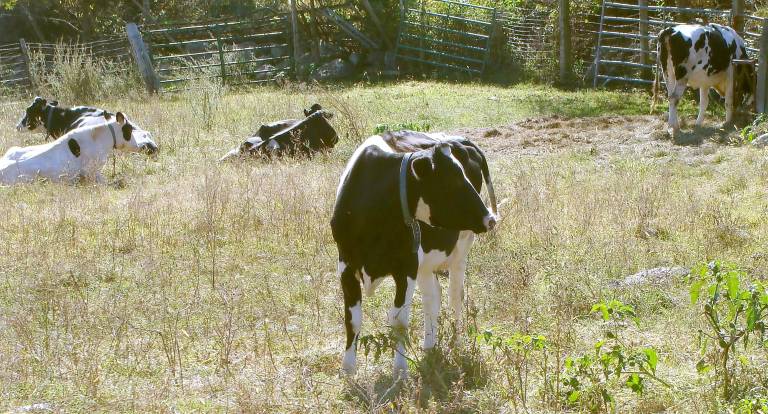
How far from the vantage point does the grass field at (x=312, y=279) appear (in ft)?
17.5

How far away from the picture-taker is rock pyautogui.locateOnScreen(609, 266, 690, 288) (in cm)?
725

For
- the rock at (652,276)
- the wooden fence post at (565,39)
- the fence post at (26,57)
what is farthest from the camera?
the fence post at (26,57)

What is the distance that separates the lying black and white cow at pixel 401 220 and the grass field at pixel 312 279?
0.30 m

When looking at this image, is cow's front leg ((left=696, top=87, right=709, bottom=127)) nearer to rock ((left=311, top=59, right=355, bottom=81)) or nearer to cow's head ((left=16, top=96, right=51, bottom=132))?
cow's head ((left=16, top=96, right=51, bottom=132))

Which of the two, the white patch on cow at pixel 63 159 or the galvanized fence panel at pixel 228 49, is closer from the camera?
the white patch on cow at pixel 63 159

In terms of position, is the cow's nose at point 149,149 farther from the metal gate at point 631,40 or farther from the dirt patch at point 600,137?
the metal gate at point 631,40

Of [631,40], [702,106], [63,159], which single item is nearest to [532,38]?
[631,40]

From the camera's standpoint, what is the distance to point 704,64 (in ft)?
48.4

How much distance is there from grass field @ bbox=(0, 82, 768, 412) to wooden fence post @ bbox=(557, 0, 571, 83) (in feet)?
23.4

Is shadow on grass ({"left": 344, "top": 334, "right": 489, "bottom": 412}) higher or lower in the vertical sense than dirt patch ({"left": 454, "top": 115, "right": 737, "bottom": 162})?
higher

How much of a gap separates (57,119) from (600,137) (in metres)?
8.48

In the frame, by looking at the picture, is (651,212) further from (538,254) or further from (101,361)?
(101,361)

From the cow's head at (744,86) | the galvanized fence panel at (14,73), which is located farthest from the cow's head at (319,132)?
the galvanized fence panel at (14,73)

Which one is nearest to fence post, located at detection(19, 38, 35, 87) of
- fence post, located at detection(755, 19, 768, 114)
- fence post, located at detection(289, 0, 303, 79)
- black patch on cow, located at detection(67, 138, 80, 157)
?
fence post, located at detection(289, 0, 303, 79)
